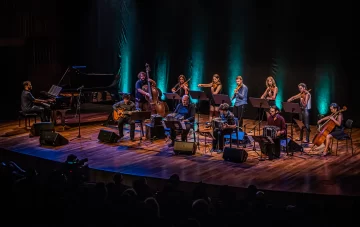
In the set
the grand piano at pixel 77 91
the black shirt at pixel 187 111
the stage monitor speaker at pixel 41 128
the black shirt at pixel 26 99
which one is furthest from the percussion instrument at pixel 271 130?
the black shirt at pixel 26 99

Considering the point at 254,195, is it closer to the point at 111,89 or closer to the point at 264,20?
the point at 264,20

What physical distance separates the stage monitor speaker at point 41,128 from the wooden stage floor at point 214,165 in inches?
8.1

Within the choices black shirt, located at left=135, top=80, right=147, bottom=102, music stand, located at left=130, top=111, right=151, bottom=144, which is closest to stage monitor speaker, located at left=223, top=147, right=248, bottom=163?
music stand, located at left=130, top=111, right=151, bottom=144

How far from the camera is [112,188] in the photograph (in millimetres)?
7363

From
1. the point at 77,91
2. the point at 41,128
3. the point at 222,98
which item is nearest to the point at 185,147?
the point at 222,98

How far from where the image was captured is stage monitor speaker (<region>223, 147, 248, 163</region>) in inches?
472

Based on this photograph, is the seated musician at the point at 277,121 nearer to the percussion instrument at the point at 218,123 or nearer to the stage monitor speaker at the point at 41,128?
the percussion instrument at the point at 218,123

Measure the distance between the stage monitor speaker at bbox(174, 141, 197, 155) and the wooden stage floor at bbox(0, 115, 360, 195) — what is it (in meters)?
0.15

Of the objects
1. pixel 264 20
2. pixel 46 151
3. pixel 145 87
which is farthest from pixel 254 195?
pixel 264 20

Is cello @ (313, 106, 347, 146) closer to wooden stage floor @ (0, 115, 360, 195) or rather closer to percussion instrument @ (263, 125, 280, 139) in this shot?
wooden stage floor @ (0, 115, 360, 195)

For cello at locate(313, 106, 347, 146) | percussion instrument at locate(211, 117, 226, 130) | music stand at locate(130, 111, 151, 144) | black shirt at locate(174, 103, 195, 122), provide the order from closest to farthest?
1. cello at locate(313, 106, 347, 146)
2. percussion instrument at locate(211, 117, 226, 130)
3. music stand at locate(130, 111, 151, 144)
4. black shirt at locate(174, 103, 195, 122)

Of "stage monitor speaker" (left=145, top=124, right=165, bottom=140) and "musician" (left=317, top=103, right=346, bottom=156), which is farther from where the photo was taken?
"stage monitor speaker" (left=145, top=124, right=165, bottom=140)

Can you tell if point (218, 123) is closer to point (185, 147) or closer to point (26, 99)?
point (185, 147)

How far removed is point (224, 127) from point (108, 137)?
2989 millimetres
